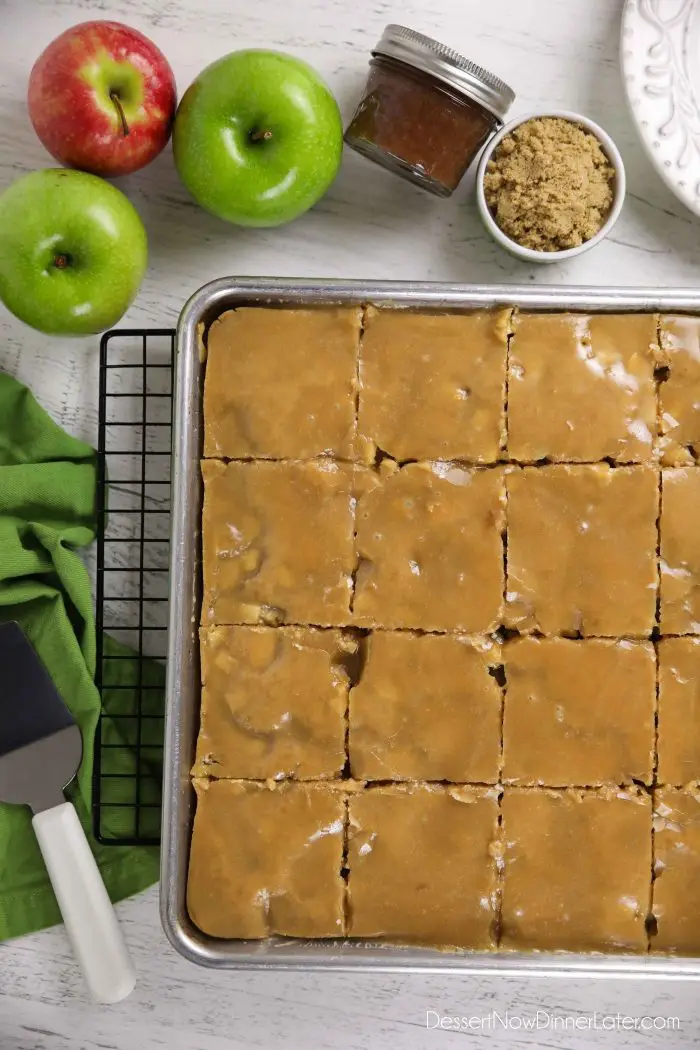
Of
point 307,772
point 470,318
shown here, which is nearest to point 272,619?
point 307,772

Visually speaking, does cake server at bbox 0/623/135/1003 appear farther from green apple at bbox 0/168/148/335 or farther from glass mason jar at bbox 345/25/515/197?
glass mason jar at bbox 345/25/515/197

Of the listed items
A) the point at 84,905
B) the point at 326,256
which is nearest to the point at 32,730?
the point at 84,905

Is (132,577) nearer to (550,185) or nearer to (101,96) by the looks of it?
(101,96)

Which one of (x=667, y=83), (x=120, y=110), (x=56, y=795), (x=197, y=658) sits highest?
(x=667, y=83)

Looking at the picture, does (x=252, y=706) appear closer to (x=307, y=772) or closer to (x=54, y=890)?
(x=307, y=772)

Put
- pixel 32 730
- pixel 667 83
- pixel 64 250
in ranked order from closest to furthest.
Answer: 1. pixel 64 250
2. pixel 32 730
3. pixel 667 83

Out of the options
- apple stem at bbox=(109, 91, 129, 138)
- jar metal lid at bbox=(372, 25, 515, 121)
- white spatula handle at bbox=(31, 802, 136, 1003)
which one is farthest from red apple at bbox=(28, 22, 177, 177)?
white spatula handle at bbox=(31, 802, 136, 1003)

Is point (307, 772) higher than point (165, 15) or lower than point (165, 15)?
lower
